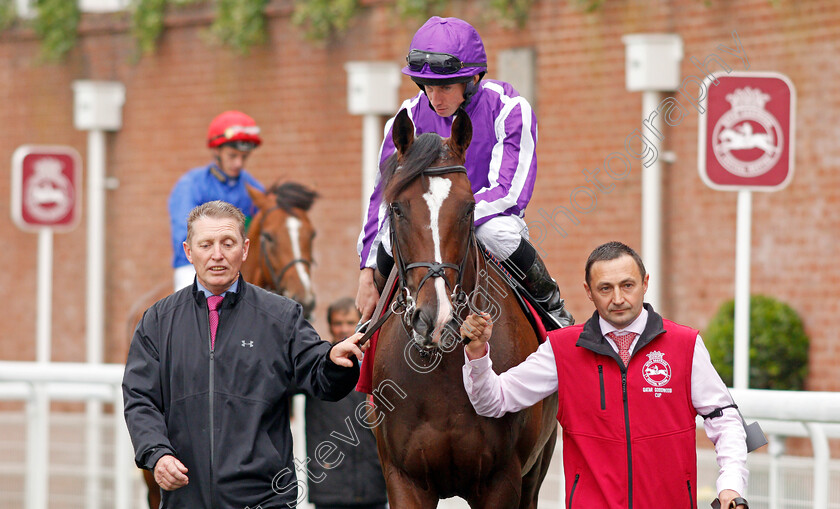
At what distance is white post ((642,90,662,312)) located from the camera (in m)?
10.4

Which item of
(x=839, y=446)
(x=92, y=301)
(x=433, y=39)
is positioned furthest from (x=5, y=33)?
(x=433, y=39)

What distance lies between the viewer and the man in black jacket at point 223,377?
4074mm

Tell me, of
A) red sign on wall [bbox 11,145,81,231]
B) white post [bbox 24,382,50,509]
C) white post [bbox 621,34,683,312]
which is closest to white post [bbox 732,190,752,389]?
white post [bbox 621,34,683,312]

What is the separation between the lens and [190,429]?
4.11 meters

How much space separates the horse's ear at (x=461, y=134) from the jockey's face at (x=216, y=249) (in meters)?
0.83

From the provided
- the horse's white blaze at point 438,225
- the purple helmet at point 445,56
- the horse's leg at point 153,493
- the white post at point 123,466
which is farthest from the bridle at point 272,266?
the horse's white blaze at point 438,225

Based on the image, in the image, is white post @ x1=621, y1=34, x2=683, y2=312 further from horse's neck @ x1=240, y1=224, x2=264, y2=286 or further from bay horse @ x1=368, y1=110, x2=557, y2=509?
bay horse @ x1=368, y1=110, x2=557, y2=509

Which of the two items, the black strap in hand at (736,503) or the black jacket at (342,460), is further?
the black jacket at (342,460)

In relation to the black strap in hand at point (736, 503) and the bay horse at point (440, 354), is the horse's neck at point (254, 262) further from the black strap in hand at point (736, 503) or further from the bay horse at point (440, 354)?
the black strap in hand at point (736, 503)

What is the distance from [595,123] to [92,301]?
619 cm

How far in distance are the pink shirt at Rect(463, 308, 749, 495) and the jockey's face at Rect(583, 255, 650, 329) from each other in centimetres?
6

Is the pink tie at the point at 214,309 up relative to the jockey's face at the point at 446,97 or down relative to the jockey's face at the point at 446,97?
down

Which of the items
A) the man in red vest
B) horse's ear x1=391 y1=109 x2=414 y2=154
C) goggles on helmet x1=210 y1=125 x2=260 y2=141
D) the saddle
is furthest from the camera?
goggles on helmet x1=210 y1=125 x2=260 y2=141

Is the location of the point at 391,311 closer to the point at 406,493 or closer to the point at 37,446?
the point at 406,493
